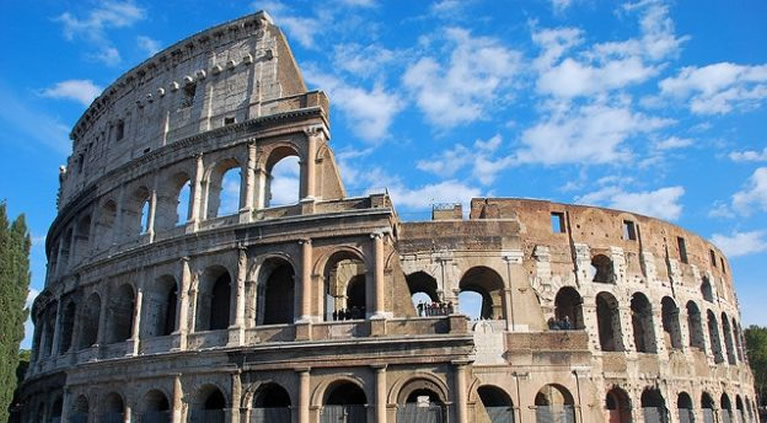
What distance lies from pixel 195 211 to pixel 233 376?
5.86 metres

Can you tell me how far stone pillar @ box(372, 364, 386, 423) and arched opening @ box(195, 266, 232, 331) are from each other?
6.00 m

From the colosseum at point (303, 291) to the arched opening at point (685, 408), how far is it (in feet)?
0.31

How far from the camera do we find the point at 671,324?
1119 inches

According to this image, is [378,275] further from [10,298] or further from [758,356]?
[758,356]

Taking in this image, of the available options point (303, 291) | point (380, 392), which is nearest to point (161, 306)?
point (303, 291)

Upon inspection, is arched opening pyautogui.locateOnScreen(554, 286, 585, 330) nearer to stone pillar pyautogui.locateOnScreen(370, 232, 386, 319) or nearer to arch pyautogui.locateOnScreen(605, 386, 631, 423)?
arch pyautogui.locateOnScreen(605, 386, 631, 423)

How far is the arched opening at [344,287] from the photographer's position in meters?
20.1

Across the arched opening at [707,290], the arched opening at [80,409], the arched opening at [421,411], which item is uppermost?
the arched opening at [707,290]

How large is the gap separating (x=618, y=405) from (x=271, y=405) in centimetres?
1386

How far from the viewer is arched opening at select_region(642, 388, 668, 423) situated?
82.9ft

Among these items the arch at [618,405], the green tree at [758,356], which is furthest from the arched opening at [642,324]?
the green tree at [758,356]

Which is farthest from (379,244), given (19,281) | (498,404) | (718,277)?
(718,277)

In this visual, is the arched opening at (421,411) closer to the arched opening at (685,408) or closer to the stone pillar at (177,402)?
the stone pillar at (177,402)

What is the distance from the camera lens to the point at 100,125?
2864 centimetres
